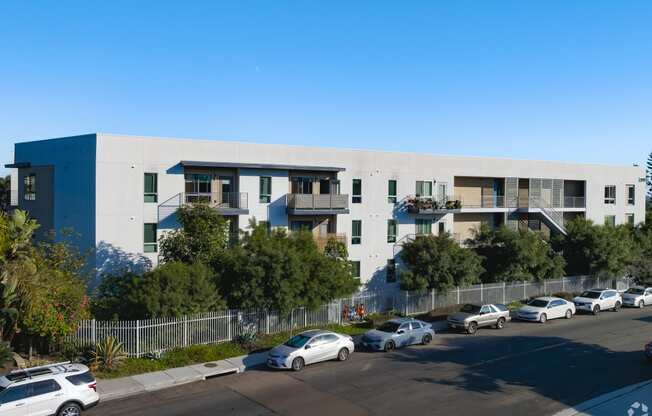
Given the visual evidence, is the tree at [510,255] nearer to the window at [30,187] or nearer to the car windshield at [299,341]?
the car windshield at [299,341]

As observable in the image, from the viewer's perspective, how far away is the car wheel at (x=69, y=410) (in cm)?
1588

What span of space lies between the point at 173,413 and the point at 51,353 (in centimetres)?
766

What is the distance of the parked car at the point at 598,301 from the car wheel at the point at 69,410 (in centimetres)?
2965

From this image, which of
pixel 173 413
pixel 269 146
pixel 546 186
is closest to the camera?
pixel 173 413

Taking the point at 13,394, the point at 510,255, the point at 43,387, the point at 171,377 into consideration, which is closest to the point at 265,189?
the point at 171,377

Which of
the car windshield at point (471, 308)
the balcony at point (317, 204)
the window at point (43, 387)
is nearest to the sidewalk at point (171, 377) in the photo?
the window at point (43, 387)

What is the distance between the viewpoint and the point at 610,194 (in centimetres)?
5044

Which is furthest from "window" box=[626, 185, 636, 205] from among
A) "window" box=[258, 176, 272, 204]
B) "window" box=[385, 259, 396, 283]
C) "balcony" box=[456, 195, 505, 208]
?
"window" box=[258, 176, 272, 204]

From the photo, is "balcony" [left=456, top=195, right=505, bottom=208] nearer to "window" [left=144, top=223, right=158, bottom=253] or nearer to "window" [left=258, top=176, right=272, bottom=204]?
"window" [left=258, top=176, right=272, bottom=204]

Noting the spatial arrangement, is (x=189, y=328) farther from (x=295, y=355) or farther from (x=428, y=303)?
(x=428, y=303)

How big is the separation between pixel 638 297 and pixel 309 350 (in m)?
26.8

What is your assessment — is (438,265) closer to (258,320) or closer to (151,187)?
(258,320)

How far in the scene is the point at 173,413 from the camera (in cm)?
1669

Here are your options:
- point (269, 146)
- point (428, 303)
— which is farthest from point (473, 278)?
point (269, 146)
